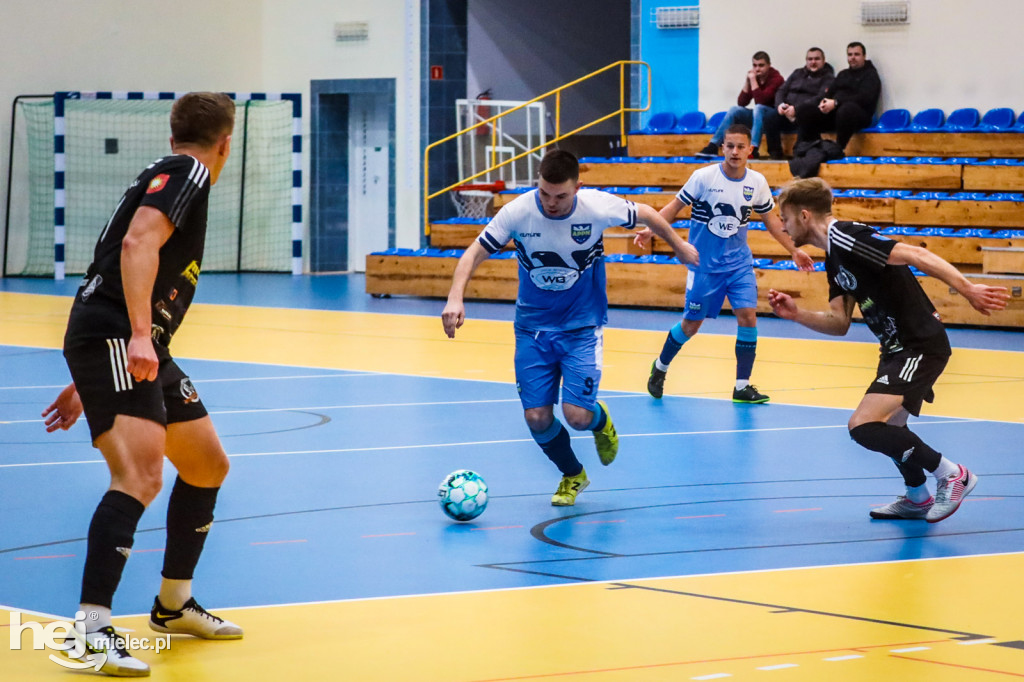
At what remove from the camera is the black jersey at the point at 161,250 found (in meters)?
4.22

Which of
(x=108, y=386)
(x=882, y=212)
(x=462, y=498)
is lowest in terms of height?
(x=462, y=498)

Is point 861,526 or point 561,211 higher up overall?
point 561,211

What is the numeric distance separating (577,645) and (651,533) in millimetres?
1785

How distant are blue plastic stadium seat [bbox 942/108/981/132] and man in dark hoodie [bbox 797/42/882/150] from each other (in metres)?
1.05

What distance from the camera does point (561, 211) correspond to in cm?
688

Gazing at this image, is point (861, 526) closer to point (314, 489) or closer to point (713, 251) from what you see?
point (314, 489)

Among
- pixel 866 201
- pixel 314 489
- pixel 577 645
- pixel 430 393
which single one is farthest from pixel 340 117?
pixel 577 645

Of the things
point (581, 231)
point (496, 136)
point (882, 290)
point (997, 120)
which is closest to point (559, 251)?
point (581, 231)

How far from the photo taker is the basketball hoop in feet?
75.0

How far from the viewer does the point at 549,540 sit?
6059 mm

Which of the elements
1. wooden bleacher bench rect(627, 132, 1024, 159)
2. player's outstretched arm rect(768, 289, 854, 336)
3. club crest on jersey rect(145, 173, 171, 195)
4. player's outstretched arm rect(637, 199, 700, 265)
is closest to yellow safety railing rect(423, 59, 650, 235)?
wooden bleacher bench rect(627, 132, 1024, 159)

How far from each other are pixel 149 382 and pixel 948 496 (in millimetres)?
3647

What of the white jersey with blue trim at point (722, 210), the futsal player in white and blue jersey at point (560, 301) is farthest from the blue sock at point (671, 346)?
the futsal player in white and blue jersey at point (560, 301)

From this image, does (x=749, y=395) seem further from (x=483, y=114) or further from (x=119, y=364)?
(x=483, y=114)
